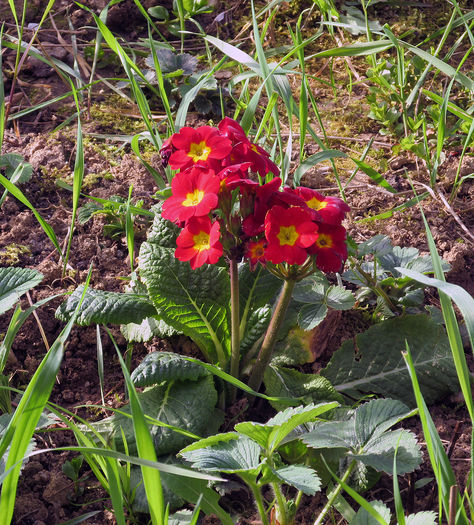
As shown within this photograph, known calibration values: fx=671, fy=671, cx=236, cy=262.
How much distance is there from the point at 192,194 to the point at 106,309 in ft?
1.46

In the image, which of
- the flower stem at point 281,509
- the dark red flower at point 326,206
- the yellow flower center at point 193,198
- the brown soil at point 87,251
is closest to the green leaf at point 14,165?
the brown soil at point 87,251

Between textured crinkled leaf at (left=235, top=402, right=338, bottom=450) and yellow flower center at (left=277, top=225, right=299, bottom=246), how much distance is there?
13.1 inches

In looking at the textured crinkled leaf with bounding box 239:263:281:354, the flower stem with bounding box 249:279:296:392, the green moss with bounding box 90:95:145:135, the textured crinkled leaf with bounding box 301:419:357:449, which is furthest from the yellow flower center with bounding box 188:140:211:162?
the green moss with bounding box 90:95:145:135

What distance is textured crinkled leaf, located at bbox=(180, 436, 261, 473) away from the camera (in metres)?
1.34

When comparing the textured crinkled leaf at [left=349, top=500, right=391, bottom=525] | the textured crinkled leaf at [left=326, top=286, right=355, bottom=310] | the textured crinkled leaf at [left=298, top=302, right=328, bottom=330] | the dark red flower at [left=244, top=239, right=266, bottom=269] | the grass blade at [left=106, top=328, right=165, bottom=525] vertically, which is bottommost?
the textured crinkled leaf at [left=349, top=500, right=391, bottom=525]

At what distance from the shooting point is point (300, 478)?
1.33 meters

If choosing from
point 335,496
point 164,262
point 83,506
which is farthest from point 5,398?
point 335,496

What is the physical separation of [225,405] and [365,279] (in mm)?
579

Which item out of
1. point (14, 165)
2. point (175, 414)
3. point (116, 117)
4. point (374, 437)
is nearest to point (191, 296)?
point (175, 414)

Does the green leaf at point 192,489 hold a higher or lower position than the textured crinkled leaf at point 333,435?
lower

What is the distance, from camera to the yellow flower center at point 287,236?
4.54 feet

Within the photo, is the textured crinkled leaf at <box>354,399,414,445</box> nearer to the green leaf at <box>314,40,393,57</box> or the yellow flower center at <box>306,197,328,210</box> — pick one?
the yellow flower center at <box>306,197,328,210</box>

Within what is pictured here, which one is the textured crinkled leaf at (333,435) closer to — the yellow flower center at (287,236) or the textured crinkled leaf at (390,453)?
the textured crinkled leaf at (390,453)

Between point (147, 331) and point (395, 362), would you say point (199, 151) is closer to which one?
point (147, 331)
